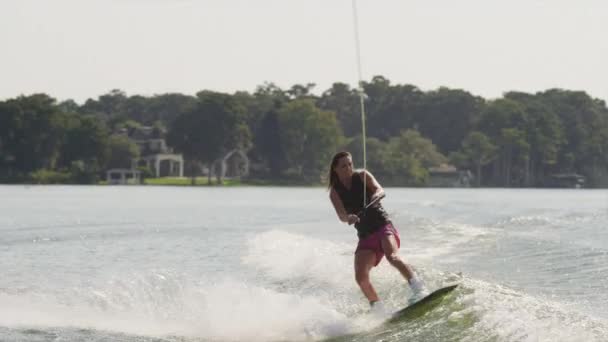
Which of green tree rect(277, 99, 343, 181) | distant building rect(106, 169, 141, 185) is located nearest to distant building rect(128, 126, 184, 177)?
distant building rect(106, 169, 141, 185)

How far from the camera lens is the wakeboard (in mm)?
11039

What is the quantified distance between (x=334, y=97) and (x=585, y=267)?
14814cm

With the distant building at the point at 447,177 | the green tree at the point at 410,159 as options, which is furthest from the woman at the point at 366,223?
the distant building at the point at 447,177

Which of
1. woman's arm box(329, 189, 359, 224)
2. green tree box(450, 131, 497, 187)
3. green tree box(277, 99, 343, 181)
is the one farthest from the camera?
green tree box(450, 131, 497, 187)

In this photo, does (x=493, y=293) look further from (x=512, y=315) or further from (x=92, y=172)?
(x=92, y=172)

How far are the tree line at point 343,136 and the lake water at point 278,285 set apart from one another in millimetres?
89710

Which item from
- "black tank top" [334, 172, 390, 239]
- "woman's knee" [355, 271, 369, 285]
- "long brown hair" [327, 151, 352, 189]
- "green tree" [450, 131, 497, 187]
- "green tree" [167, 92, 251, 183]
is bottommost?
"woman's knee" [355, 271, 369, 285]

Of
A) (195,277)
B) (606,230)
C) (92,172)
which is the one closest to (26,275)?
(195,277)

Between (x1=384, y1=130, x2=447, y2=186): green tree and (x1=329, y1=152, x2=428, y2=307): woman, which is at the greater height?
(x1=384, y1=130, x2=447, y2=186): green tree

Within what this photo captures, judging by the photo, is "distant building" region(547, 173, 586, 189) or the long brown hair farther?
"distant building" region(547, 173, 586, 189)

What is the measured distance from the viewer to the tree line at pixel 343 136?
117 m

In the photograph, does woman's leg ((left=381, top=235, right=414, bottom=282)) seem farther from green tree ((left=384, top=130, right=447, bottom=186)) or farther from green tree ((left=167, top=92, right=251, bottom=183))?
green tree ((left=167, top=92, right=251, bottom=183))

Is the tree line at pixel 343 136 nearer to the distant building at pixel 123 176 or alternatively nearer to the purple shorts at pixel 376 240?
the distant building at pixel 123 176

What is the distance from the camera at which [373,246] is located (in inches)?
449
